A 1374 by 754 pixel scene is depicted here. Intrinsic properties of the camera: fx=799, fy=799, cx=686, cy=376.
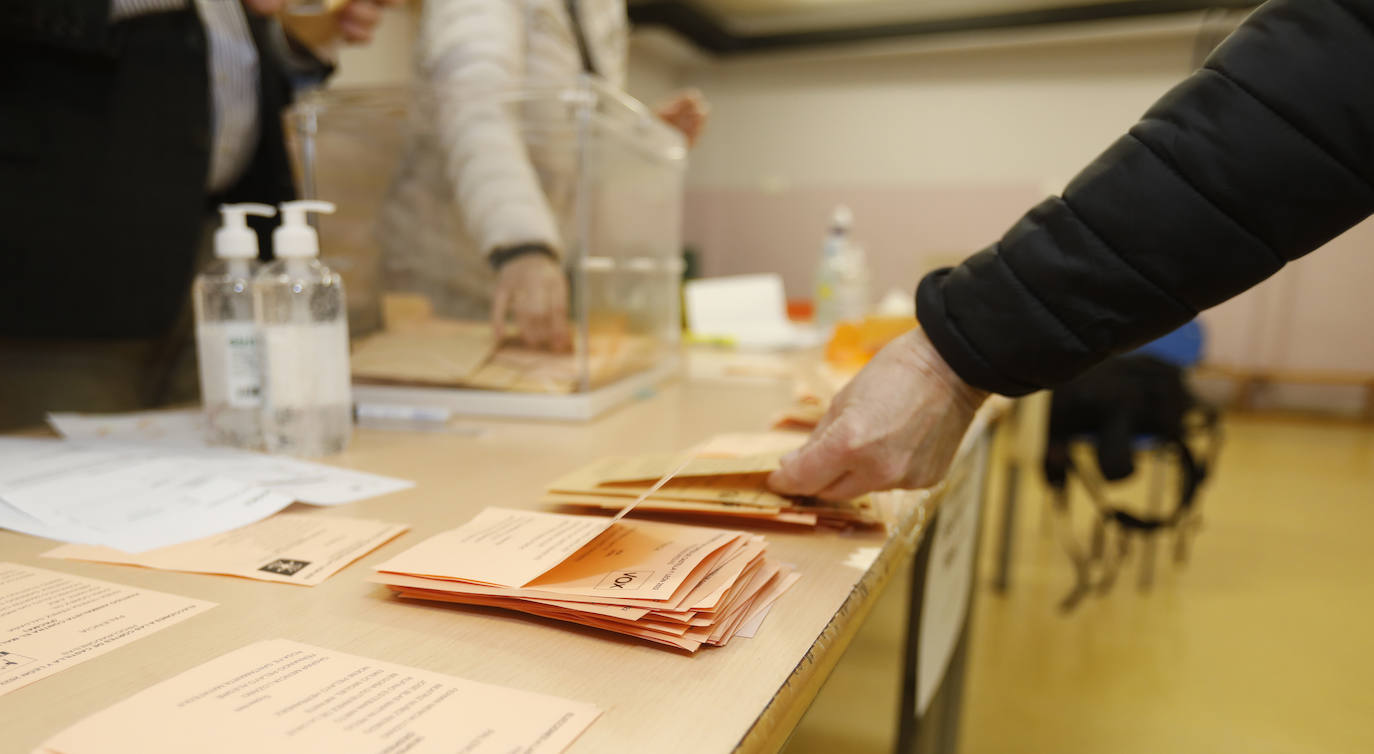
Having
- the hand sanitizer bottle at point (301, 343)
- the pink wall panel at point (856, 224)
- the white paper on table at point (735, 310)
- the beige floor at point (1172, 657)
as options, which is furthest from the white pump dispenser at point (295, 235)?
the pink wall panel at point (856, 224)

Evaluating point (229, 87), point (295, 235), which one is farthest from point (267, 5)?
point (295, 235)

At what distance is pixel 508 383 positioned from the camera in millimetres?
968

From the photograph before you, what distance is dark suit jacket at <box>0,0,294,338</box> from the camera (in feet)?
2.67

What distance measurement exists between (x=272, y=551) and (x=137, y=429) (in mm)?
439

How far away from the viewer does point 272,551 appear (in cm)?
50

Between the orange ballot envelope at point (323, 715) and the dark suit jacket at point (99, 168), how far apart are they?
0.76 metres

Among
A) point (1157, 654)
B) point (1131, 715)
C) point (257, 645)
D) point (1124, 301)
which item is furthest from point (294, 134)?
point (1157, 654)

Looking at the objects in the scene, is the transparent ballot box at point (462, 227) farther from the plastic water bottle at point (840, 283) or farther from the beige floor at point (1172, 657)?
the plastic water bottle at point (840, 283)

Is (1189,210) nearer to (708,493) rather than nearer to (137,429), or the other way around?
(708,493)

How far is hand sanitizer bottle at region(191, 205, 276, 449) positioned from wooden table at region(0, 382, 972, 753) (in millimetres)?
213

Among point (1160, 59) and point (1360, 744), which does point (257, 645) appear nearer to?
point (1360, 744)

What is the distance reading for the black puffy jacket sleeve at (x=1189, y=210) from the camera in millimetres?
451

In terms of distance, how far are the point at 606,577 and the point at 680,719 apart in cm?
11

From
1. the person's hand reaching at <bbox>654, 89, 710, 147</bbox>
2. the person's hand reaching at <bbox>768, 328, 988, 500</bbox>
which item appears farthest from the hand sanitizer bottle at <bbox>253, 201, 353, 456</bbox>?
the person's hand reaching at <bbox>654, 89, 710, 147</bbox>
